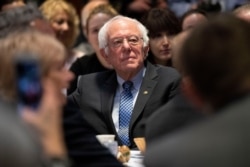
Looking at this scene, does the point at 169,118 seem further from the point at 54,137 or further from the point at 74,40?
the point at 74,40

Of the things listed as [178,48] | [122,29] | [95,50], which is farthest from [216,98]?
[95,50]

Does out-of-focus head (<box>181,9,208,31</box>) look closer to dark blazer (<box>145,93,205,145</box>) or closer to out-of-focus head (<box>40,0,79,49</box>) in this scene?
out-of-focus head (<box>40,0,79,49</box>)

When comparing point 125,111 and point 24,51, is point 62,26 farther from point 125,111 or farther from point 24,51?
point 24,51

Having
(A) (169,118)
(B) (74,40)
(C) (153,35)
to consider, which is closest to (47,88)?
(A) (169,118)

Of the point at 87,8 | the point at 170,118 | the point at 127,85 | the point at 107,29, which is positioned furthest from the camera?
the point at 87,8

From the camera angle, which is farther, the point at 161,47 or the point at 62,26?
the point at 62,26

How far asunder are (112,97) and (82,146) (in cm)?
170

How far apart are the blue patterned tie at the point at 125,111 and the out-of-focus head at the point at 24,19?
3.47 ft

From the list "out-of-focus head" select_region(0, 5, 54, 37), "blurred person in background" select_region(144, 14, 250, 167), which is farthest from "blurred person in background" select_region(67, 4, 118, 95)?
"blurred person in background" select_region(144, 14, 250, 167)

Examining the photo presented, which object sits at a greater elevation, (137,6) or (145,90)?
(137,6)

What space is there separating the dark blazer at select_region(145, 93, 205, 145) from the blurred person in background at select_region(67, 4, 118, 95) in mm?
2645

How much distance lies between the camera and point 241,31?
2955 millimetres

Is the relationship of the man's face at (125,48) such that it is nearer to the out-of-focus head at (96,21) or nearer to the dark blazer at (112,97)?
the dark blazer at (112,97)

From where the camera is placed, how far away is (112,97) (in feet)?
17.8
